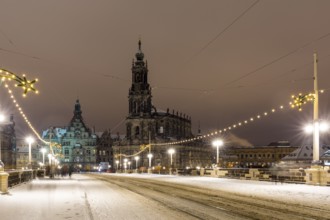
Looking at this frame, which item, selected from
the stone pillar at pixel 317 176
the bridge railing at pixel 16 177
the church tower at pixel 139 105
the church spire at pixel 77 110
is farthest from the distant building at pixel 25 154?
the stone pillar at pixel 317 176

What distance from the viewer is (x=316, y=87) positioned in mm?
32531

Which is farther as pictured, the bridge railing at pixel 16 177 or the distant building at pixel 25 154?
the distant building at pixel 25 154

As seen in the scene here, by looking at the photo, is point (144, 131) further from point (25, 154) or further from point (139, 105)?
point (25, 154)

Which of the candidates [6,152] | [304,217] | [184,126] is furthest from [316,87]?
[184,126]

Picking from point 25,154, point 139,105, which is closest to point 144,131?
point 139,105

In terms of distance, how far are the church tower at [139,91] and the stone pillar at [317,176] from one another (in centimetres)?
12431

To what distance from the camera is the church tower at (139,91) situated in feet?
511

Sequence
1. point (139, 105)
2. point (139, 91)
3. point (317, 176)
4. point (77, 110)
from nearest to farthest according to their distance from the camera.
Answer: point (317, 176), point (139, 91), point (139, 105), point (77, 110)

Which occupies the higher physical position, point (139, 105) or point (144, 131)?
point (139, 105)

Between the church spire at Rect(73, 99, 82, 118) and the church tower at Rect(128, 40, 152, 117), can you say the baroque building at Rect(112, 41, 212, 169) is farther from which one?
the church spire at Rect(73, 99, 82, 118)

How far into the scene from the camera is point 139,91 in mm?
155750

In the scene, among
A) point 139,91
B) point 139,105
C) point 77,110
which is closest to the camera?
point 139,91

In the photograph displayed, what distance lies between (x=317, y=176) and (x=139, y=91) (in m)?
126

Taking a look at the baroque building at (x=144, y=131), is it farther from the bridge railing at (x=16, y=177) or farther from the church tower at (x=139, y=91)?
the bridge railing at (x=16, y=177)
